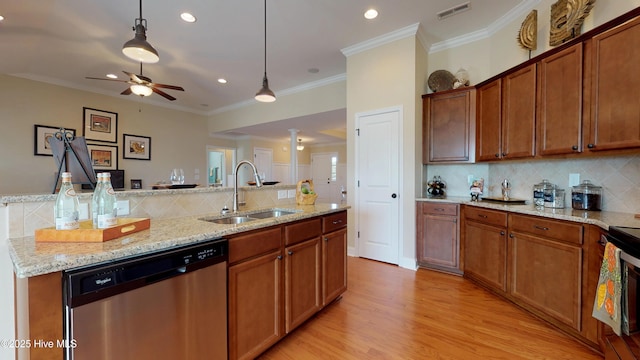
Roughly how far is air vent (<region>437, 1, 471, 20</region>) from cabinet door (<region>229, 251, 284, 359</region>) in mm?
3243

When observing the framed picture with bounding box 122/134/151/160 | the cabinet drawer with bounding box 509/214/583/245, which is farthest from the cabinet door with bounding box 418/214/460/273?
the framed picture with bounding box 122/134/151/160

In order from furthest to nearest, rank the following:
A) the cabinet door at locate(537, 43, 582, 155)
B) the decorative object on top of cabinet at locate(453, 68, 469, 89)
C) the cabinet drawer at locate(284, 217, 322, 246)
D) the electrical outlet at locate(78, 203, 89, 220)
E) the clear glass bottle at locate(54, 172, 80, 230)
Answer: the decorative object on top of cabinet at locate(453, 68, 469, 89) < the cabinet door at locate(537, 43, 582, 155) < the cabinet drawer at locate(284, 217, 322, 246) < the electrical outlet at locate(78, 203, 89, 220) < the clear glass bottle at locate(54, 172, 80, 230)

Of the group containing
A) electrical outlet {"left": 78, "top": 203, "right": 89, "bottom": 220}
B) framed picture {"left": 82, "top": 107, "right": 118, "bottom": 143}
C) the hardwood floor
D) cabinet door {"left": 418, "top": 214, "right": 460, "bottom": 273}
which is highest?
framed picture {"left": 82, "top": 107, "right": 118, "bottom": 143}

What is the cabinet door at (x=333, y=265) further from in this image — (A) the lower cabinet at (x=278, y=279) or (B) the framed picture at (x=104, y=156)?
(B) the framed picture at (x=104, y=156)

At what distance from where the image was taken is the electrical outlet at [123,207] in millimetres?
1560

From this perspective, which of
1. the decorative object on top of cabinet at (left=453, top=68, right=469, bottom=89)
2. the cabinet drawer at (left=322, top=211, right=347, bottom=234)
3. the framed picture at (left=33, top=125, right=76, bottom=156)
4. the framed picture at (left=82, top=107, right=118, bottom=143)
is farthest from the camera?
the framed picture at (left=82, top=107, right=118, bottom=143)

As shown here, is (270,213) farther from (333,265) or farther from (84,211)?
(84,211)

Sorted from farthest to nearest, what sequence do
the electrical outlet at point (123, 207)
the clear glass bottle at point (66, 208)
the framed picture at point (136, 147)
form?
the framed picture at point (136, 147) < the electrical outlet at point (123, 207) < the clear glass bottle at point (66, 208)

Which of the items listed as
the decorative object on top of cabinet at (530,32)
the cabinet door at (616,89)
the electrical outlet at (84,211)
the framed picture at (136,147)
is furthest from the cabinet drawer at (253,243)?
the framed picture at (136,147)

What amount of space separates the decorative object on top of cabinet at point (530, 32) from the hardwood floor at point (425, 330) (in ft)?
8.73

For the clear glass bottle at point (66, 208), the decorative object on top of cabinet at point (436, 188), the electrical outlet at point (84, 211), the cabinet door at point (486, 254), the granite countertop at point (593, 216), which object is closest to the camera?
the clear glass bottle at point (66, 208)

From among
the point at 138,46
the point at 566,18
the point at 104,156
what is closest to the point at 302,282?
the point at 138,46

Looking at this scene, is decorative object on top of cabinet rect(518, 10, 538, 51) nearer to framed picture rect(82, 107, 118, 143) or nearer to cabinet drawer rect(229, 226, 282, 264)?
cabinet drawer rect(229, 226, 282, 264)

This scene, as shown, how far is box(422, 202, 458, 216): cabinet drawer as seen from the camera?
3.08 m
